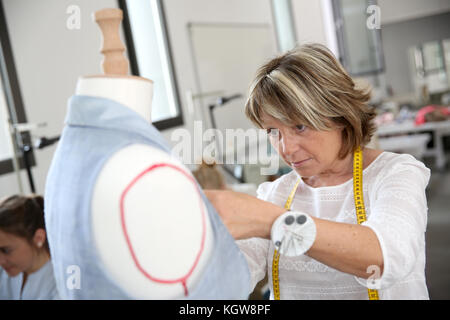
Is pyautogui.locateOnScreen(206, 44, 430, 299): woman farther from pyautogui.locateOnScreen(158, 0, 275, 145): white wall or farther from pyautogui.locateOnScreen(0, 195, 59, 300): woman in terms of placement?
pyautogui.locateOnScreen(158, 0, 275, 145): white wall

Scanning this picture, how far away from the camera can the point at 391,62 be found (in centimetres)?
859

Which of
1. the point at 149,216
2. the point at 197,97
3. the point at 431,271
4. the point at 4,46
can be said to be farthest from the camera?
the point at 197,97

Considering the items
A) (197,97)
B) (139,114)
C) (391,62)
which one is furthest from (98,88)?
(391,62)

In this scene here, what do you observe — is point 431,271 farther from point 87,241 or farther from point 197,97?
point 87,241

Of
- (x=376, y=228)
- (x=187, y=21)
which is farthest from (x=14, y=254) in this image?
(x=187, y=21)

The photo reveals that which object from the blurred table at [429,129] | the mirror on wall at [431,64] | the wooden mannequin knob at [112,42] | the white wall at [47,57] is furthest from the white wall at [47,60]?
the mirror on wall at [431,64]

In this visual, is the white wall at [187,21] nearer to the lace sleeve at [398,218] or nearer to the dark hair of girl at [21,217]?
the dark hair of girl at [21,217]

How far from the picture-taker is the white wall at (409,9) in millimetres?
8062

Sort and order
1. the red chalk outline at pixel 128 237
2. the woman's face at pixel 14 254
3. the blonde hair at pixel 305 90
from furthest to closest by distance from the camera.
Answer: the woman's face at pixel 14 254
the blonde hair at pixel 305 90
the red chalk outline at pixel 128 237

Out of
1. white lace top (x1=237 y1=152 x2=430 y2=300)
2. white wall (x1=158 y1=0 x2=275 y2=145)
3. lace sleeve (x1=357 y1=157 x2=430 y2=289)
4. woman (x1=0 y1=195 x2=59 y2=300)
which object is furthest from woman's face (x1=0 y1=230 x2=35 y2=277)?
white wall (x1=158 y1=0 x2=275 y2=145)

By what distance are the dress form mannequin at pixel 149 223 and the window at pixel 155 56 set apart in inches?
91.4

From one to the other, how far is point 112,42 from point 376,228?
412 millimetres

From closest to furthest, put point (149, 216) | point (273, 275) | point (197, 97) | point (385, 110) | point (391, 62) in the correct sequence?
point (149, 216), point (273, 275), point (197, 97), point (385, 110), point (391, 62)

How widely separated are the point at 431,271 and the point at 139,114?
2277 millimetres
